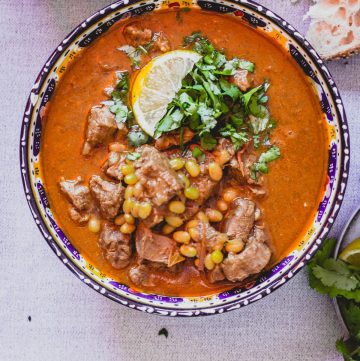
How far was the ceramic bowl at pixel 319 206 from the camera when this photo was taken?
152 inches

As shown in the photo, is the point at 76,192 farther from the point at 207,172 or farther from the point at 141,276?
the point at 207,172

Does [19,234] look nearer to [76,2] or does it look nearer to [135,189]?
[135,189]

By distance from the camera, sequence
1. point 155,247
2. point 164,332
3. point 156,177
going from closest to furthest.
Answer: point 156,177 < point 155,247 < point 164,332

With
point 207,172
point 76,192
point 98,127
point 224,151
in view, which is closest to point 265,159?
point 224,151

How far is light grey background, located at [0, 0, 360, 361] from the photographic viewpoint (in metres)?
4.37

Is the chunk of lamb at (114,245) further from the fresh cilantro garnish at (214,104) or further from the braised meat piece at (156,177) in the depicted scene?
the fresh cilantro garnish at (214,104)

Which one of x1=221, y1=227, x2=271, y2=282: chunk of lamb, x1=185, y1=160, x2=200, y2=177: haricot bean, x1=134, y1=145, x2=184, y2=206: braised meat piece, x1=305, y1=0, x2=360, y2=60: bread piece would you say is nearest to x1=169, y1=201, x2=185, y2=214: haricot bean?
x1=134, y1=145, x2=184, y2=206: braised meat piece

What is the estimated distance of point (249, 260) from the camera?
12.8ft

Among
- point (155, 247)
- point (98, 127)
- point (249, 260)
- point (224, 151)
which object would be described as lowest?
point (249, 260)

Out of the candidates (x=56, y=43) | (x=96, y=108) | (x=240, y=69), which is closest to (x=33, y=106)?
(x=96, y=108)

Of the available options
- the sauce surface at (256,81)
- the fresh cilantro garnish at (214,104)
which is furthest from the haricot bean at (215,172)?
the sauce surface at (256,81)

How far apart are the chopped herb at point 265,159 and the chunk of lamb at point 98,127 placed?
0.99m

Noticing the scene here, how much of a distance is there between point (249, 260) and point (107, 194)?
1.04 metres

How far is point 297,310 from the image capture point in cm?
441
